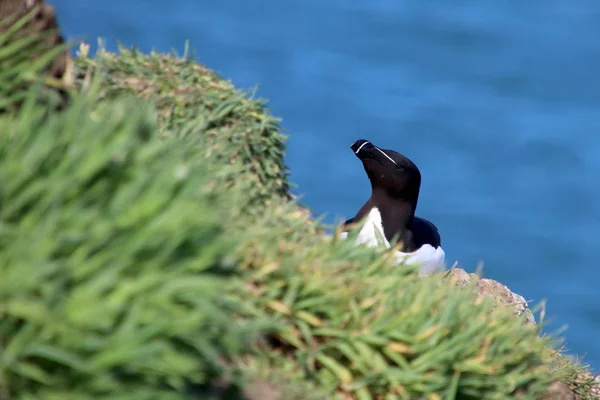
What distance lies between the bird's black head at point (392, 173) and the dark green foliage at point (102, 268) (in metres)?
5.10

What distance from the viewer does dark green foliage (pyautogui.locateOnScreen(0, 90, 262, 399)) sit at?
119 inches

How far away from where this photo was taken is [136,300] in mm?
3107

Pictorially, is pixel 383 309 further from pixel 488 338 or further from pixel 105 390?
pixel 105 390

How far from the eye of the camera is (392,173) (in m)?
8.55

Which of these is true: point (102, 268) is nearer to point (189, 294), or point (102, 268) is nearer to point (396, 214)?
point (189, 294)

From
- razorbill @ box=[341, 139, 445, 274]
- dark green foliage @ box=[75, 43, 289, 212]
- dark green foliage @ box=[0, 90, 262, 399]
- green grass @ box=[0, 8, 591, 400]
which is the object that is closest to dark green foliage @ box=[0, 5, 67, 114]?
green grass @ box=[0, 8, 591, 400]

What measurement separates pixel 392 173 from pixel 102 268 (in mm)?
5605

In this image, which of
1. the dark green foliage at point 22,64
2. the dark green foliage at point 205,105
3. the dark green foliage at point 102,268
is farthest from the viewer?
the dark green foliage at point 205,105

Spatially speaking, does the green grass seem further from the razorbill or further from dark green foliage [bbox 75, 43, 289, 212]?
the razorbill

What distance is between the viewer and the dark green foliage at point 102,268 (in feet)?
9.92

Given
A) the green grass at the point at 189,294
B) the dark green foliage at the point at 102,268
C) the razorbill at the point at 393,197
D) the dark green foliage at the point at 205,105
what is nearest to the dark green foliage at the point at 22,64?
the green grass at the point at 189,294

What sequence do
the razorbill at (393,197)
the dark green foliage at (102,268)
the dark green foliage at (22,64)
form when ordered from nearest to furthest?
the dark green foliage at (102,268)
the dark green foliage at (22,64)
the razorbill at (393,197)

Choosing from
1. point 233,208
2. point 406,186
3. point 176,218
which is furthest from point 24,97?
point 406,186

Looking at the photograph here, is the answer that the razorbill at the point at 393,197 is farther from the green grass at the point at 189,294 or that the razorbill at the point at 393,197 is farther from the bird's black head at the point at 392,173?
the green grass at the point at 189,294
